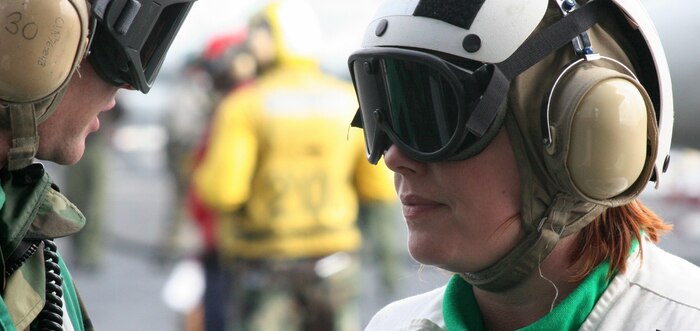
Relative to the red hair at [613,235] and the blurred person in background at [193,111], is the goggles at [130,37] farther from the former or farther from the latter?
the blurred person in background at [193,111]

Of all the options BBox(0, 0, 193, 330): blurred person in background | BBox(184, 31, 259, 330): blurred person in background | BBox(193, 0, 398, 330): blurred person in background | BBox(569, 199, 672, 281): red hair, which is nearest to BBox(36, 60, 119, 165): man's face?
BBox(0, 0, 193, 330): blurred person in background

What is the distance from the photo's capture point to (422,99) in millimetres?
2465

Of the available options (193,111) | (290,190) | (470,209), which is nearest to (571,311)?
(470,209)

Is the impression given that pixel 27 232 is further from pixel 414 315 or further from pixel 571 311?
pixel 571 311

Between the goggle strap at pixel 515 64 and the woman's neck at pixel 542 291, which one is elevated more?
the goggle strap at pixel 515 64

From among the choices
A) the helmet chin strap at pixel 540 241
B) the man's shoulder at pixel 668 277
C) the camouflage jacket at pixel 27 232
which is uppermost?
the man's shoulder at pixel 668 277

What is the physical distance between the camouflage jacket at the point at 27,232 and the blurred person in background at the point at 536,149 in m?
0.71

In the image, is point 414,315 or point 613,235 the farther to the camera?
point 414,315

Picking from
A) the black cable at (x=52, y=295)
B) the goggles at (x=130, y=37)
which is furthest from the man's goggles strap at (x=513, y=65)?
the black cable at (x=52, y=295)

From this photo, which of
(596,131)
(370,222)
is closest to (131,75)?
(596,131)

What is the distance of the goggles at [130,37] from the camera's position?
2.49 metres

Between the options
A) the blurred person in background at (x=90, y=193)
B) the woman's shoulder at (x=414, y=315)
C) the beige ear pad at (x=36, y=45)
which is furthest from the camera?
the blurred person in background at (x=90, y=193)

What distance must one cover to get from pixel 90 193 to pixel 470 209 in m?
9.18

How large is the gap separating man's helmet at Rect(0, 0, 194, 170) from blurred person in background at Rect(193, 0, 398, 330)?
3648 mm
